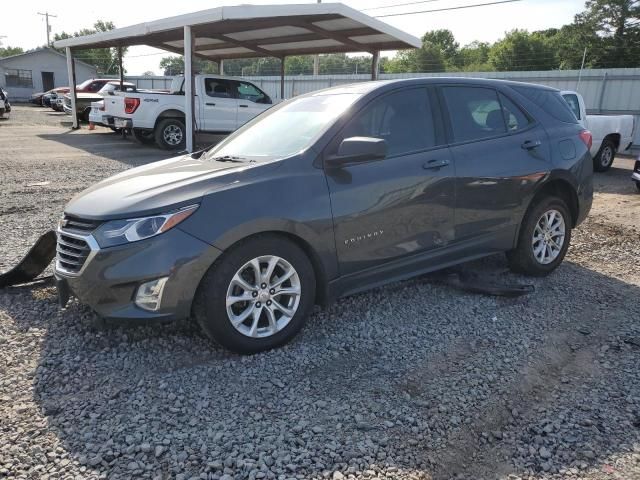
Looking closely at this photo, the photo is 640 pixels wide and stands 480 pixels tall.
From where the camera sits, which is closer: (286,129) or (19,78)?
(286,129)

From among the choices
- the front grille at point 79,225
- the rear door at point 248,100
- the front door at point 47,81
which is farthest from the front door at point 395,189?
the front door at point 47,81

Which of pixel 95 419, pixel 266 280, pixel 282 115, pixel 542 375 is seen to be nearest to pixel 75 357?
pixel 95 419

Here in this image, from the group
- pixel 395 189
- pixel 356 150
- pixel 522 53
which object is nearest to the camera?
pixel 356 150

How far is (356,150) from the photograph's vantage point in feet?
11.6

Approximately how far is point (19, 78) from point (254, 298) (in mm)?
52065

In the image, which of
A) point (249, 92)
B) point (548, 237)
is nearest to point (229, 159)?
point (548, 237)

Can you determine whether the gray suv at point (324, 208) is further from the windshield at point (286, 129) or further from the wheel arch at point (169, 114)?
the wheel arch at point (169, 114)

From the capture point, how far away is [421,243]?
4121mm

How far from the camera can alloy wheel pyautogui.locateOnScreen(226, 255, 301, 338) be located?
3354mm

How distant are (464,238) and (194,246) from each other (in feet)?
7.66

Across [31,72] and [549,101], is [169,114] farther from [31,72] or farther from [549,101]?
[31,72]

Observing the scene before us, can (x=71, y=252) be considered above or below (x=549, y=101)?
below

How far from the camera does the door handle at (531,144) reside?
4.74m

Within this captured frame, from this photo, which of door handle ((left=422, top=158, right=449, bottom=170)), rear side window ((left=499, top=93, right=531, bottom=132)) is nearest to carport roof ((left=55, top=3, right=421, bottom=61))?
rear side window ((left=499, top=93, right=531, bottom=132))
